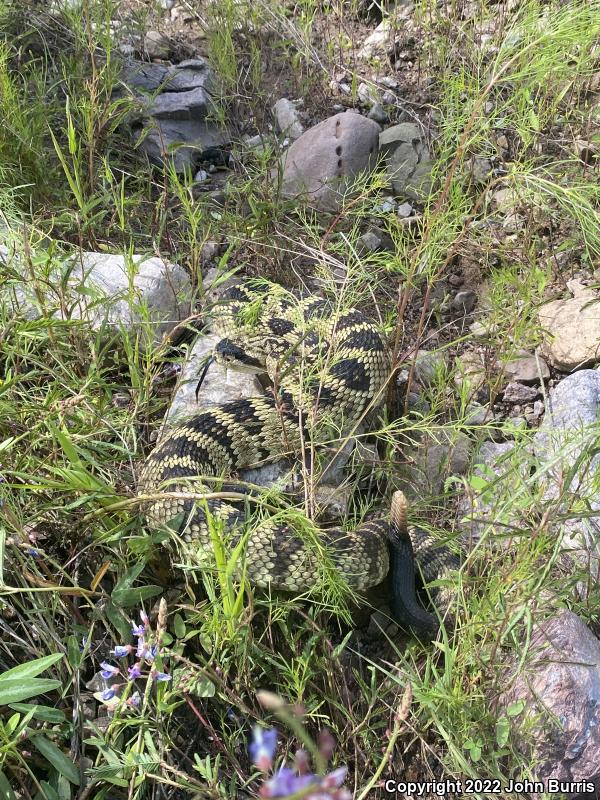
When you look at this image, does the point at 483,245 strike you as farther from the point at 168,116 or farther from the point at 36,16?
the point at 36,16

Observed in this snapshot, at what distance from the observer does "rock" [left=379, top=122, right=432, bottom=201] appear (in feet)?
14.8

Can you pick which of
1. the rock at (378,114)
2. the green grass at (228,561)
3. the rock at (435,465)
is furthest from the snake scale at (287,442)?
the rock at (378,114)

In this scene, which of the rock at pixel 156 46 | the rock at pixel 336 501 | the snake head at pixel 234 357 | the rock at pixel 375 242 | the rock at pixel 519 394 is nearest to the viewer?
the rock at pixel 336 501

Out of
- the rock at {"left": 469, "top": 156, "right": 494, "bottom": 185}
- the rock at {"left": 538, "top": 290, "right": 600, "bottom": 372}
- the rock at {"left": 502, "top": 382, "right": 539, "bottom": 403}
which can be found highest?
the rock at {"left": 469, "top": 156, "right": 494, "bottom": 185}

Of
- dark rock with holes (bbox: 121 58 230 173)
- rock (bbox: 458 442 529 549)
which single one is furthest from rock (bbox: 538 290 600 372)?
dark rock with holes (bbox: 121 58 230 173)

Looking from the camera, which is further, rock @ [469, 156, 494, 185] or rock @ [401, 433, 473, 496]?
rock @ [469, 156, 494, 185]

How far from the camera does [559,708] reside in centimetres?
223

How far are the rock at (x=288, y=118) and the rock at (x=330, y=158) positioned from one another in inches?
17.2

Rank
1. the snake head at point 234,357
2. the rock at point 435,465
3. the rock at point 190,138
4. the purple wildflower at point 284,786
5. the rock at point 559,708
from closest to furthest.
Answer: the purple wildflower at point 284,786 < the rock at point 559,708 < the rock at point 435,465 < the snake head at point 234,357 < the rock at point 190,138

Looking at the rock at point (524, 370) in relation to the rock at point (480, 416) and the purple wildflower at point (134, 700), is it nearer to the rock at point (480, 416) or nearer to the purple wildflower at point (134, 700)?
the rock at point (480, 416)

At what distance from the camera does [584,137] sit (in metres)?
4.21

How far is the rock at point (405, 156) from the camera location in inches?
177

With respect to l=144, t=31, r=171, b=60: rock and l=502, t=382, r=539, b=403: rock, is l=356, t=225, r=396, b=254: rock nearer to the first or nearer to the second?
l=502, t=382, r=539, b=403: rock

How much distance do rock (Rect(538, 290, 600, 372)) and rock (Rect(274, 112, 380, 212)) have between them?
1.52m
